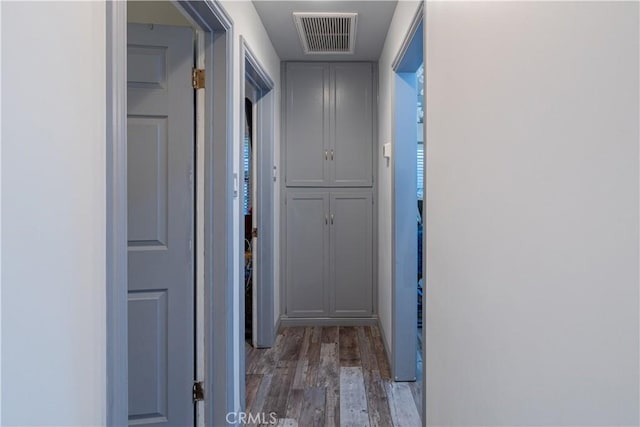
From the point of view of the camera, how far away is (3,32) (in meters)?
0.69

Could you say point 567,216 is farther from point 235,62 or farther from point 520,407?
point 235,62

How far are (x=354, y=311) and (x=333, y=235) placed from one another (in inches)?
29.0

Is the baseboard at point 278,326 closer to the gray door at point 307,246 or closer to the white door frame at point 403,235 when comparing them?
the gray door at point 307,246

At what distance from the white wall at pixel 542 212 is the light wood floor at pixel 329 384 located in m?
1.01

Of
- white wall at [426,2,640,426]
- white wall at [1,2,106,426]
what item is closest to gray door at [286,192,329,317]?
white wall at [426,2,640,426]

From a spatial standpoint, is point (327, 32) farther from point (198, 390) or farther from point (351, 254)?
point (198, 390)

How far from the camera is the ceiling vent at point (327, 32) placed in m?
2.66

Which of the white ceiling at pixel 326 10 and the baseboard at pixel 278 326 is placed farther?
the baseboard at pixel 278 326

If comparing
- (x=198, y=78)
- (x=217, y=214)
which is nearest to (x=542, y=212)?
(x=217, y=214)

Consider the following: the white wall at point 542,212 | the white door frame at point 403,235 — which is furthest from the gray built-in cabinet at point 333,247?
the white wall at point 542,212

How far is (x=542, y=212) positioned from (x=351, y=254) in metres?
2.93

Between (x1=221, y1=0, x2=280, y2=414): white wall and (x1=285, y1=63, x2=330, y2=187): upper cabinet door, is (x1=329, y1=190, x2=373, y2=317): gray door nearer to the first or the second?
(x1=285, y1=63, x2=330, y2=187): upper cabinet door

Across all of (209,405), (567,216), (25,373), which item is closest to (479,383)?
(567,216)

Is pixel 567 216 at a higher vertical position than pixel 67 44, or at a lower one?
lower
